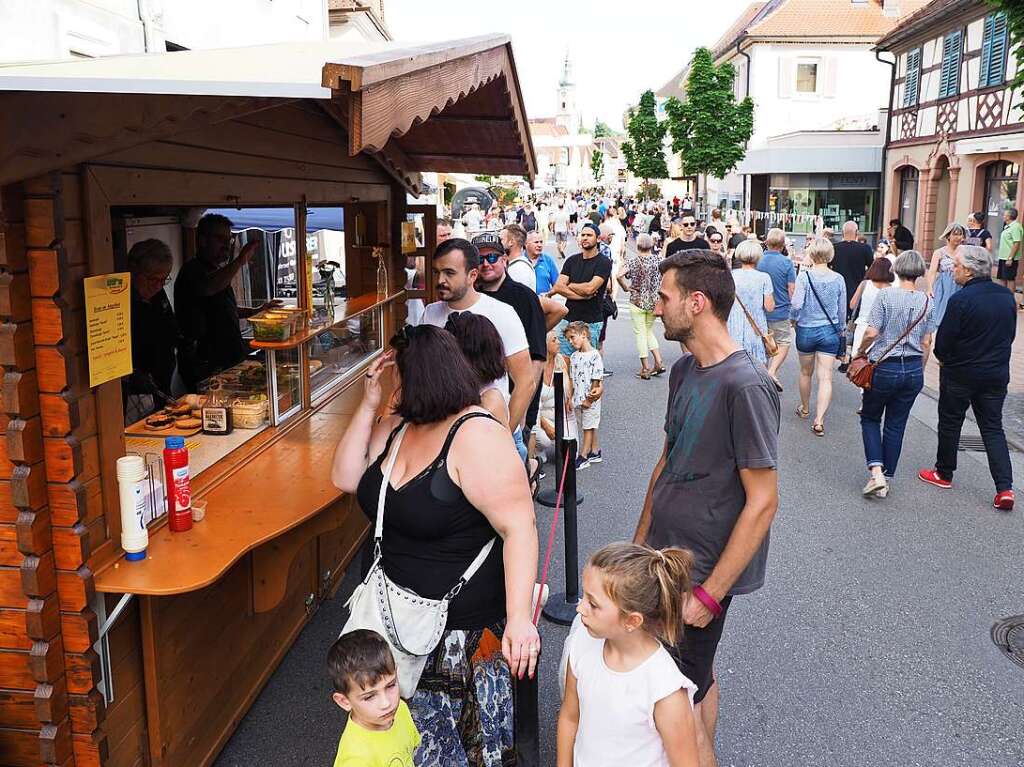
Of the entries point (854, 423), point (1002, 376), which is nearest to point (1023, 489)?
point (1002, 376)

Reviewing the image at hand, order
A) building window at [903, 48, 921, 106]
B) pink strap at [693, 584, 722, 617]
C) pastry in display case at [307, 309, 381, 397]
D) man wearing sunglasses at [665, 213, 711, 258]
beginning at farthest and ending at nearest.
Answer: building window at [903, 48, 921, 106]
man wearing sunglasses at [665, 213, 711, 258]
pastry in display case at [307, 309, 381, 397]
pink strap at [693, 584, 722, 617]

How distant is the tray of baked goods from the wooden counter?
1.21 ft

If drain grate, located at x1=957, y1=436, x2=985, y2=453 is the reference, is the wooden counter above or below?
above

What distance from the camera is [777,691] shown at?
449cm

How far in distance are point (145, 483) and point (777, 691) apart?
3.00 metres

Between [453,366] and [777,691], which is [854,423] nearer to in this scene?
[777,691]

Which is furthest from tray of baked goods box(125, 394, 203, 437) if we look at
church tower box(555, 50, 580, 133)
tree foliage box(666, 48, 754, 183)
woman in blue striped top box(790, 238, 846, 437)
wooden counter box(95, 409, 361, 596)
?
church tower box(555, 50, 580, 133)

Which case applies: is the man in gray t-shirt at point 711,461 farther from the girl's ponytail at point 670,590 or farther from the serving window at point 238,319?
the serving window at point 238,319

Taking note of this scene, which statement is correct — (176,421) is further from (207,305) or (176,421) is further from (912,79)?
(912,79)

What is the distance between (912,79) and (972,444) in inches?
870

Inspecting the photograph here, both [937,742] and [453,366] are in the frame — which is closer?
[453,366]

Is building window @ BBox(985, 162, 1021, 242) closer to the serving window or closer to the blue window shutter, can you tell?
the blue window shutter

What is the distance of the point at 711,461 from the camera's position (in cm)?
299

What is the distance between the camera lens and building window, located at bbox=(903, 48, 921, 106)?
88.5 ft
